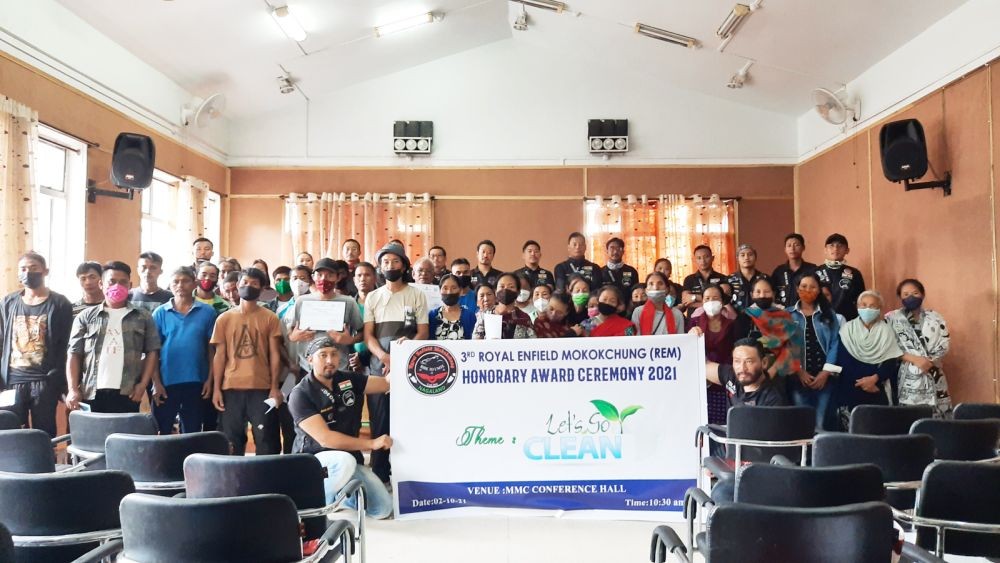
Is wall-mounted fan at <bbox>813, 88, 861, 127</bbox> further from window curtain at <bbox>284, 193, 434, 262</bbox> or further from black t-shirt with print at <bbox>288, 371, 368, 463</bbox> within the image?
black t-shirt with print at <bbox>288, 371, 368, 463</bbox>

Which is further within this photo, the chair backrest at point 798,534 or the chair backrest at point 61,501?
the chair backrest at point 61,501

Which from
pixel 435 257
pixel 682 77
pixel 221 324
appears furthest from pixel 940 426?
pixel 682 77

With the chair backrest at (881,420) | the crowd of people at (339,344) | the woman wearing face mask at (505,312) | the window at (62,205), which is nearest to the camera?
the chair backrest at (881,420)

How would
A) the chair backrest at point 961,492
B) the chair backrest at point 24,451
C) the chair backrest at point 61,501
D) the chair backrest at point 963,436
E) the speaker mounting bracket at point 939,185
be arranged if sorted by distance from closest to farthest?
the chair backrest at point 61,501 < the chair backrest at point 961,492 < the chair backrest at point 24,451 < the chair backrest at point 963,436 < the speaker mounting bracket at point 939,185

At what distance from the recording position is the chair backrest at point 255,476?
2240 mm

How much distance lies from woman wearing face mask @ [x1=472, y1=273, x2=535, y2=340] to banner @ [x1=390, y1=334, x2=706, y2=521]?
0.61 meters

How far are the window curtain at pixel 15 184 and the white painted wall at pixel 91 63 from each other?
498mm

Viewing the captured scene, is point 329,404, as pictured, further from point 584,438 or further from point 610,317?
point 610,317

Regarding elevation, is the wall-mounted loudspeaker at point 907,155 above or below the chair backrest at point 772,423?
above

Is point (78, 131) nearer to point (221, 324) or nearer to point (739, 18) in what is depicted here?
point (221, 324)

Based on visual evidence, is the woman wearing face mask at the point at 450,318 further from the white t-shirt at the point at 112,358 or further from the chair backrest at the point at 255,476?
the chair backrest at the point at 255,476

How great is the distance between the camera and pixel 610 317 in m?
4.79

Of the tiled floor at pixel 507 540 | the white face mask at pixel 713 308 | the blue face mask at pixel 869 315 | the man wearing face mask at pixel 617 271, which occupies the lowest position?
the tiled floor at pixel 507 540

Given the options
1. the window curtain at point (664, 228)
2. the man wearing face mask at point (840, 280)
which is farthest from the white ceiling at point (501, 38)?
the man wearing face mask at point (840, 280)
